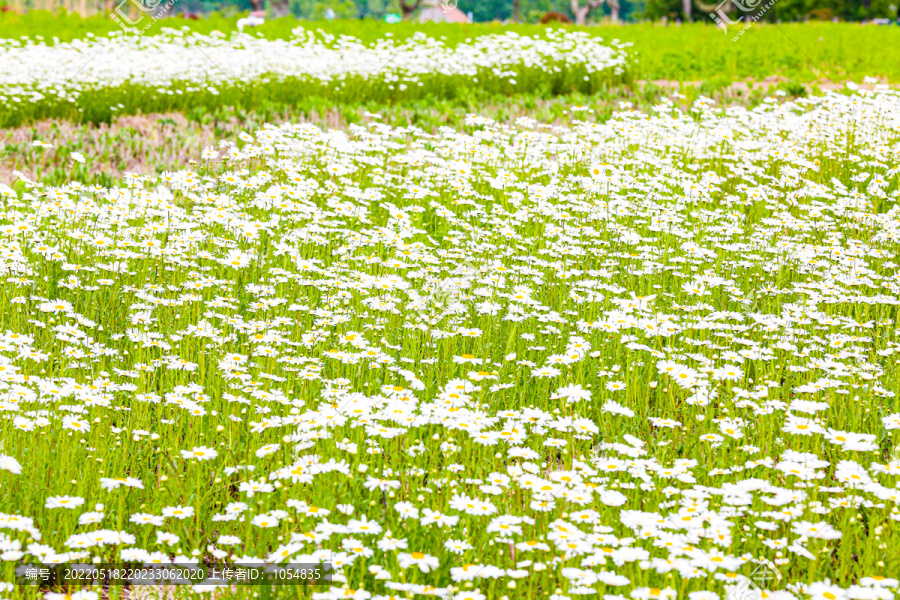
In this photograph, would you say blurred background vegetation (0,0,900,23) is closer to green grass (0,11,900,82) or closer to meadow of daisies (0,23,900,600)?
green grass (0,11,900,82)

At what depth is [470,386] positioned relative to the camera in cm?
387

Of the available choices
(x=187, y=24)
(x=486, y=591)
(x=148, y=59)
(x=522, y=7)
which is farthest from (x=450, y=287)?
(x=522, y=7)

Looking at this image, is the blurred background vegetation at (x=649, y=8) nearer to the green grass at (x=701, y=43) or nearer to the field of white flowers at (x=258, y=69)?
the green grass at (x=701, y=43)

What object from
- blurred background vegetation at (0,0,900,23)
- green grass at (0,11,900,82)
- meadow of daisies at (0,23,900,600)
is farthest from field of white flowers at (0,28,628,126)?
meadow of daisies at (0,23,900,600)

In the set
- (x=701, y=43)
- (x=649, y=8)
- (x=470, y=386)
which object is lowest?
(x=470, y=386)

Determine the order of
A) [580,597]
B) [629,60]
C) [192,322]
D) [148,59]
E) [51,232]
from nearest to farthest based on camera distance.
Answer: [580,597], [192,322], [51,232], [148,59], [629,60]

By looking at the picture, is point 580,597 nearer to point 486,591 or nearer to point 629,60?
point 486,591

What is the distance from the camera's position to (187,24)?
20734 millimetres

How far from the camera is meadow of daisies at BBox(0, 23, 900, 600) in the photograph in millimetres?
3109

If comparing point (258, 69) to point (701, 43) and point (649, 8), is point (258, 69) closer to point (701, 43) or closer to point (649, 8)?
point (701, 43)

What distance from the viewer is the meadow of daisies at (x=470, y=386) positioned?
3109 millimetres

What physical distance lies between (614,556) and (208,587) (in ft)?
4.86

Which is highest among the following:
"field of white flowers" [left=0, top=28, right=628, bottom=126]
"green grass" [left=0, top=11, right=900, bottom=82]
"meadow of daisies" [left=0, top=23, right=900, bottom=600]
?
"green grass" [left=0, top=11, right=900, bottom=82]

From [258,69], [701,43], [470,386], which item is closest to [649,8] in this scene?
[701,43]
